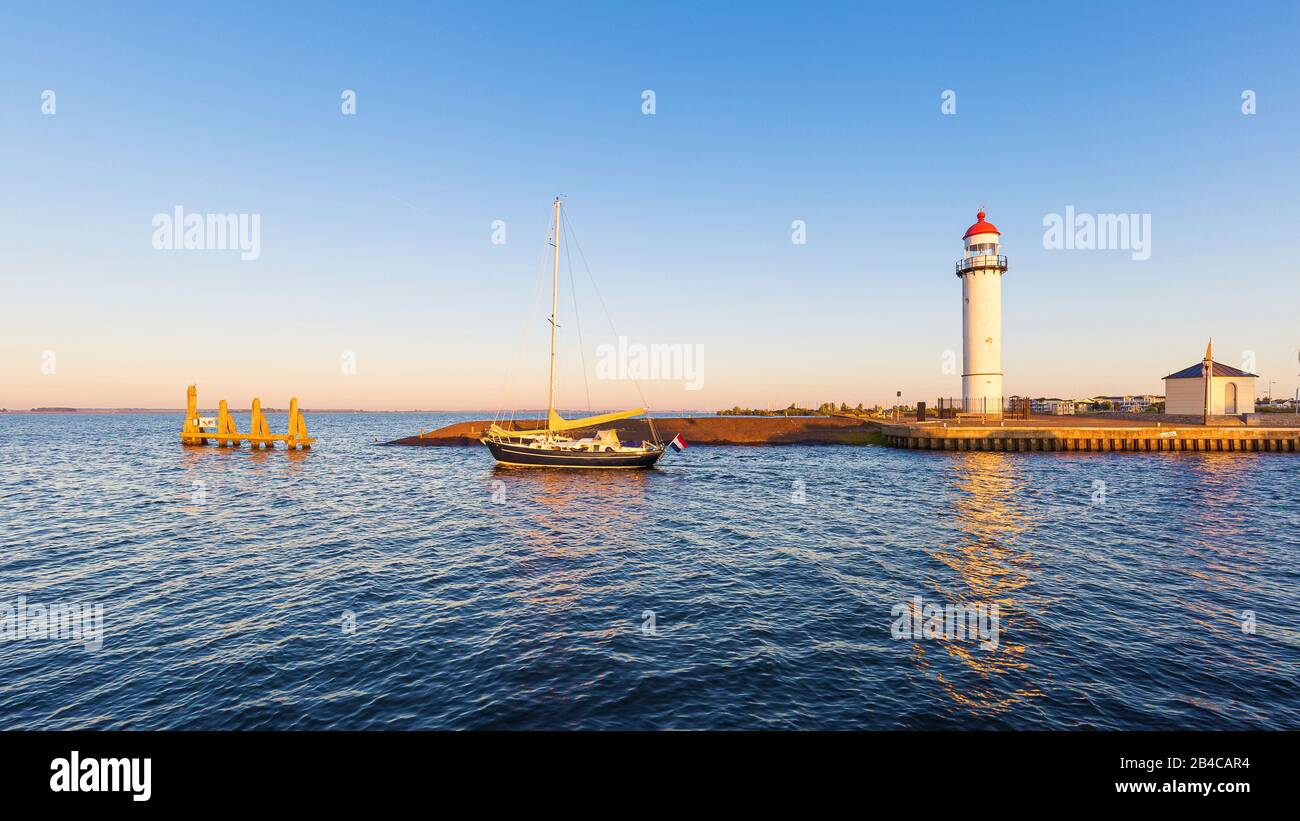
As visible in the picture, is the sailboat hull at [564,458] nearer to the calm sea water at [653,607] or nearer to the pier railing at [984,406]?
the calm sea water at [653,607]

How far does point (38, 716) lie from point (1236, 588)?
88.8ft

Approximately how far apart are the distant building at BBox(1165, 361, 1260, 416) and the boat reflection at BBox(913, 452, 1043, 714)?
1965 inches

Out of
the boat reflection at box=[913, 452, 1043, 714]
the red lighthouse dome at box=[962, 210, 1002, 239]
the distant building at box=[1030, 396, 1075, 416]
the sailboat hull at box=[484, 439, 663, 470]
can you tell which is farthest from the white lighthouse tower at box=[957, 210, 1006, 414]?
the sailboat hull at box=[484, 439, 663, 470]

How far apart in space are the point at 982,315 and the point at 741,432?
1133 inches

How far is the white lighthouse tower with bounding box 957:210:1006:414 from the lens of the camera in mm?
55125

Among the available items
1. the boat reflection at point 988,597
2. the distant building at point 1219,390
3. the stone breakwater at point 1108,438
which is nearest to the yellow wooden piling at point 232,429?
the boat reflection at point 988,597

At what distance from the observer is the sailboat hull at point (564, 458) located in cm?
4094

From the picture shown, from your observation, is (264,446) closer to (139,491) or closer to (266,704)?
(139,491)

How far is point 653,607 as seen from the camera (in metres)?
14.4

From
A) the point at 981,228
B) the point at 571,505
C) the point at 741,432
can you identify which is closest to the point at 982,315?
the point at 981,228

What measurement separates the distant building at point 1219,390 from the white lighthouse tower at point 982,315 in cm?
2463

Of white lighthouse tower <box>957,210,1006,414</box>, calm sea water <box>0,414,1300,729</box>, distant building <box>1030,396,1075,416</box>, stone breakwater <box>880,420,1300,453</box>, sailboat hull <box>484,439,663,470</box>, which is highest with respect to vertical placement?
white lighthouse tower <box>957,210,1006,414</box>

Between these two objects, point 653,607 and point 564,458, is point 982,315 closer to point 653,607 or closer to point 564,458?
point 564,458

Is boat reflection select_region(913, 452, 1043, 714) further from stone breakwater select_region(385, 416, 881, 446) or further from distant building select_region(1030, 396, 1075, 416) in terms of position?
distant building select_region(1030, 396, 1075, 416)
